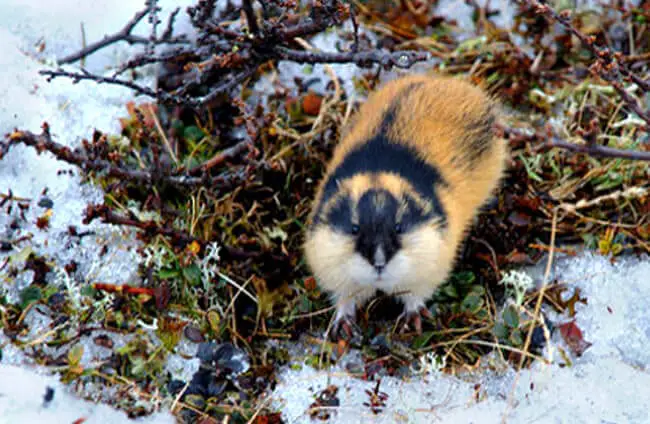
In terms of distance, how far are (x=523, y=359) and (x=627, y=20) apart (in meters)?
3.33

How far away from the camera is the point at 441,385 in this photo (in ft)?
14.7

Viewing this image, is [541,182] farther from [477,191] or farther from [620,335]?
[620,335]

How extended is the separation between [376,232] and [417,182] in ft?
1.77

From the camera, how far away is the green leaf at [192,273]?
4801 mm

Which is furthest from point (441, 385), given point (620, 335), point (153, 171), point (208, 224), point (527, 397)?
point (153, 171)

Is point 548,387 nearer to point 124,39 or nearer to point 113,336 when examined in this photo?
point 113,336

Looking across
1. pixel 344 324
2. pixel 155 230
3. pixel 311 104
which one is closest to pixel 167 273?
pixel 155 230

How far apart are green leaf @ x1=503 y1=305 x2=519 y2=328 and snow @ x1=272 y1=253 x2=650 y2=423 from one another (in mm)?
269

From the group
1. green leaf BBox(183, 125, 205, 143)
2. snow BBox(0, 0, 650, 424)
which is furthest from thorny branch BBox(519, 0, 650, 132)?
green leaf BBox(183, 125, 205, 143)

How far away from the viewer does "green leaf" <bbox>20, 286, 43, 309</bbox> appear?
178 inches

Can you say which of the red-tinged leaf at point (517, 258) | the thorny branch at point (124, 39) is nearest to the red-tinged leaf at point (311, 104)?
the thorny branch at point (124, 39)

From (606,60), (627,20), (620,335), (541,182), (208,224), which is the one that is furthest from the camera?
(627,20)

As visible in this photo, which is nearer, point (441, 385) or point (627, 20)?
point (441, 385)

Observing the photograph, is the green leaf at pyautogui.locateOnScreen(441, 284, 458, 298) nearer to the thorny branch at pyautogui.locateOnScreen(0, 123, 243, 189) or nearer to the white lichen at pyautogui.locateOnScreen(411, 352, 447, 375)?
the white lichen at pyautogui.locateOnScreen(411, 352, 447, 375)
